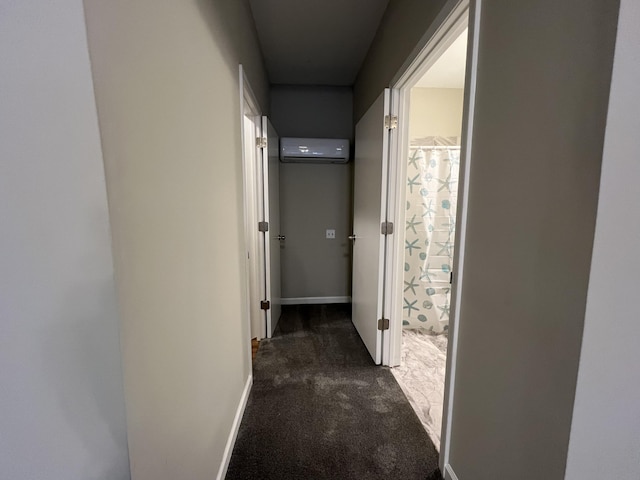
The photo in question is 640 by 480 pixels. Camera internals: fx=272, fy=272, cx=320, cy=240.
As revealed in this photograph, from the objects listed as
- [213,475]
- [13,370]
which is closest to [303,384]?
[213,475]

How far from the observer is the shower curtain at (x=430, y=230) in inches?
102

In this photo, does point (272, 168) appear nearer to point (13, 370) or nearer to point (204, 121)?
point (204, 121)

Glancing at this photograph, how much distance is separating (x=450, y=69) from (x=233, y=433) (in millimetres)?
3139

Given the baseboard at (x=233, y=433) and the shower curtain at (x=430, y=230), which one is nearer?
the baseboard at (x=233, y=433)

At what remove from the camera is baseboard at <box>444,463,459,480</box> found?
1157 mm

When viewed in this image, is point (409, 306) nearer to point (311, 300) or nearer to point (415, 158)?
point (311, 300)

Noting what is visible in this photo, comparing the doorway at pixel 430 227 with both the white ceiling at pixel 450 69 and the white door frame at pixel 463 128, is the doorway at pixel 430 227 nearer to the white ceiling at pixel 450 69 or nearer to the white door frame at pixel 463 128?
the white ceiling at pixel 450 69

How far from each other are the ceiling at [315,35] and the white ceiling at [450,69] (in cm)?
60

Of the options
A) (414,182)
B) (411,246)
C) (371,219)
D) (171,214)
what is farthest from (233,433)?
(414,182)

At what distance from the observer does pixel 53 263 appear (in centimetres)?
49

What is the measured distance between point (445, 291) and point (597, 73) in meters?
2.32

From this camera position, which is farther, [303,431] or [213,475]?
[303,431]

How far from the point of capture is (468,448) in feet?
3.50

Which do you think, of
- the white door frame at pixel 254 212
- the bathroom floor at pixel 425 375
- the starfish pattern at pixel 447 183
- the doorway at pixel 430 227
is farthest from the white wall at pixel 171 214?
the starfish pattern at pixel 447 183
